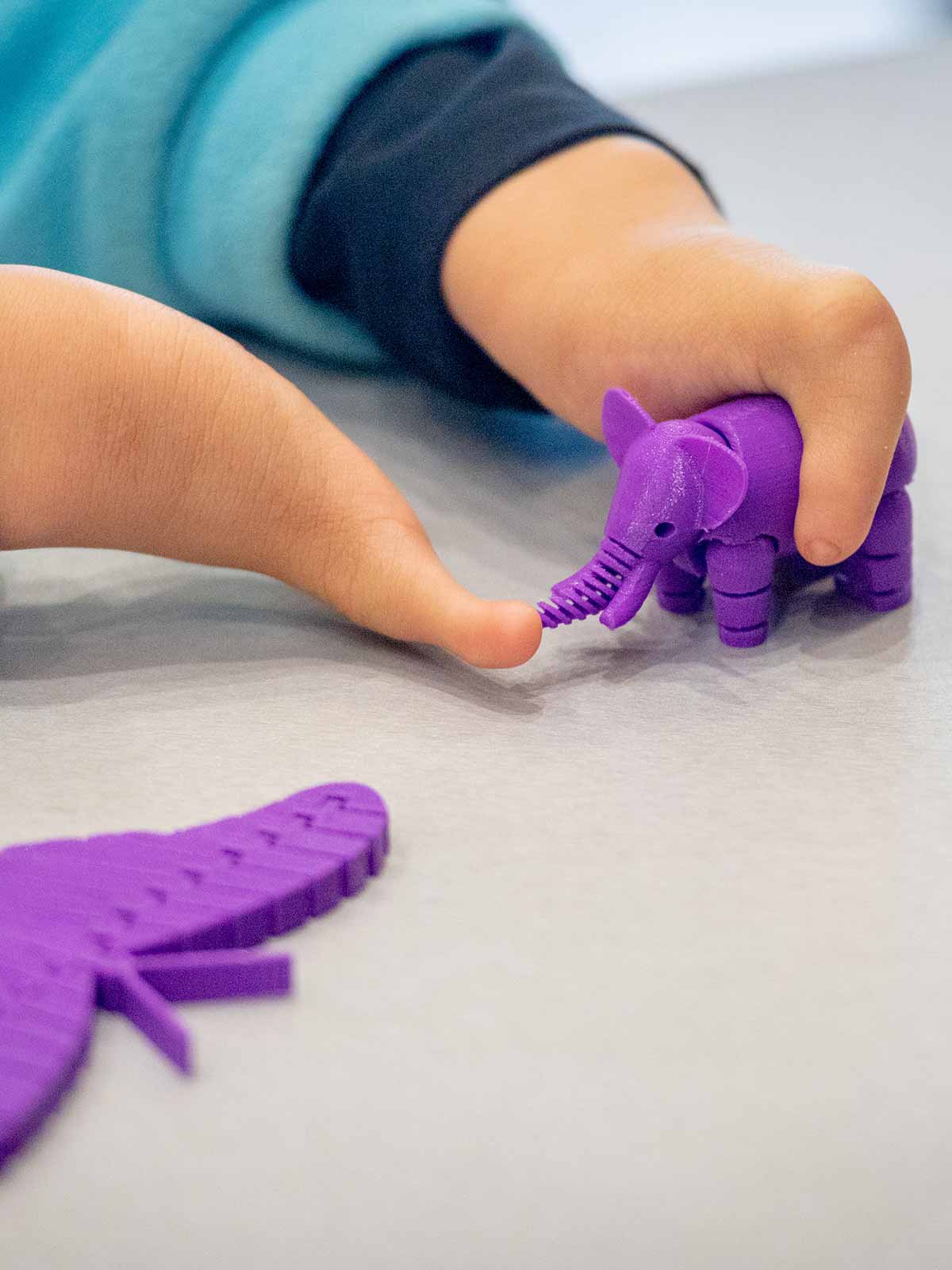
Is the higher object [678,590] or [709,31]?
[709,31]

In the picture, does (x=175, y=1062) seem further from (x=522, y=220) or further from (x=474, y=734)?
(x=522, y=220)

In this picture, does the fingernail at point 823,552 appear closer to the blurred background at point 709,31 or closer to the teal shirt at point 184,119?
the teal shirt at point 184,119

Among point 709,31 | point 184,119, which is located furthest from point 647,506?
point 709,31

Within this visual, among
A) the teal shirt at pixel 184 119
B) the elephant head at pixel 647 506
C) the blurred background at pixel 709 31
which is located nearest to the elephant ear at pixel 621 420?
the elephant head at pixel 647 506

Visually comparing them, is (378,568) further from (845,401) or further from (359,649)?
(845,401)

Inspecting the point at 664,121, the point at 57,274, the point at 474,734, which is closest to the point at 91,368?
the point at 57,274

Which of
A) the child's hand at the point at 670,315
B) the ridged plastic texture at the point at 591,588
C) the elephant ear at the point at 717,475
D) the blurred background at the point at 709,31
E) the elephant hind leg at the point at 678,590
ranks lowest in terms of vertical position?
the elephant hind leg at the point at 678,590

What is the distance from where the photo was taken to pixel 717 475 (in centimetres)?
43

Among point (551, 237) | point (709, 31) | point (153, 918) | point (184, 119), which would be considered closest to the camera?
point (153, 918)

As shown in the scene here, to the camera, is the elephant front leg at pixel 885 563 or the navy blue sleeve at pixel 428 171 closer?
the elephant front leg at pixel 885 563

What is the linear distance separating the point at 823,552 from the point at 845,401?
0.05 meters

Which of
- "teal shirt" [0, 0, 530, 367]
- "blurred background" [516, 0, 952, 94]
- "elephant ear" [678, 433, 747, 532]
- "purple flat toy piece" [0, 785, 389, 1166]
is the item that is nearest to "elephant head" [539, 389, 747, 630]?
"elephant ear" [678, 433, 747, 532]

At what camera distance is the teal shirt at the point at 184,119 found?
64 centimetres

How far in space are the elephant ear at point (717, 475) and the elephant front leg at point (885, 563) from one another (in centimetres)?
7
